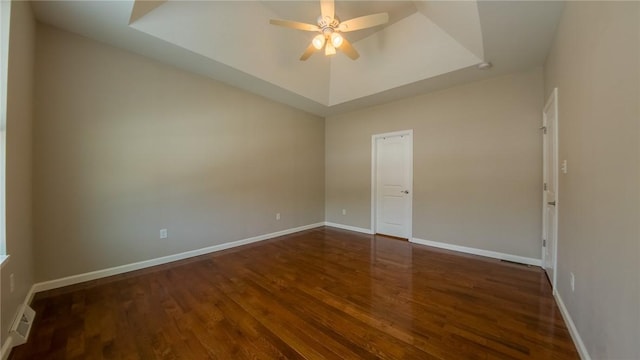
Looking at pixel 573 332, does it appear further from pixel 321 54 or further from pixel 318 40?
pixel 321 54

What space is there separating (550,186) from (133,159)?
4.93 meters

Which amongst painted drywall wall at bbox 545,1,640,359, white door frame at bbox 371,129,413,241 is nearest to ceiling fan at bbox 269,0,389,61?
painted drywall wall at bbox 545,1,640,359

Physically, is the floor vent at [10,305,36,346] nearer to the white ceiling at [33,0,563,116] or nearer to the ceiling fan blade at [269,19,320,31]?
the white ceiling at [33,0,563,116]

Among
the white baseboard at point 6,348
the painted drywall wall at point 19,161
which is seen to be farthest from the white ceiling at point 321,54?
the white baseboard at point 6,348

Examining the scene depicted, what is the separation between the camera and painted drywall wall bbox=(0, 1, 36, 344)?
1681mm

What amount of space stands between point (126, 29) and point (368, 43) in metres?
3.20

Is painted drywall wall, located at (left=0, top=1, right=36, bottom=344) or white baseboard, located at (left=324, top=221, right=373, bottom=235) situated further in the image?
white baseboard, located at (left=324, top=221, right=373, bottom=235)

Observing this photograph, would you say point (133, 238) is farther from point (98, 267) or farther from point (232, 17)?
point (232, 17)

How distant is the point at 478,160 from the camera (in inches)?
140

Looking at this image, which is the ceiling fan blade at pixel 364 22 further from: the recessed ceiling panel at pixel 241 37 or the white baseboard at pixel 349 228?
the white baseboard at pixel 349 228

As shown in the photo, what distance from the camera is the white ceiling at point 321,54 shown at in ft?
7.48

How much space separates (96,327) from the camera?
1854 mm

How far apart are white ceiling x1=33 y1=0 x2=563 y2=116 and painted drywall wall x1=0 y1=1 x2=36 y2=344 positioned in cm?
45

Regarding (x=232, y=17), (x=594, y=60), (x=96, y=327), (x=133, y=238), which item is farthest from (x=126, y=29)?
(x=594, y=60)
